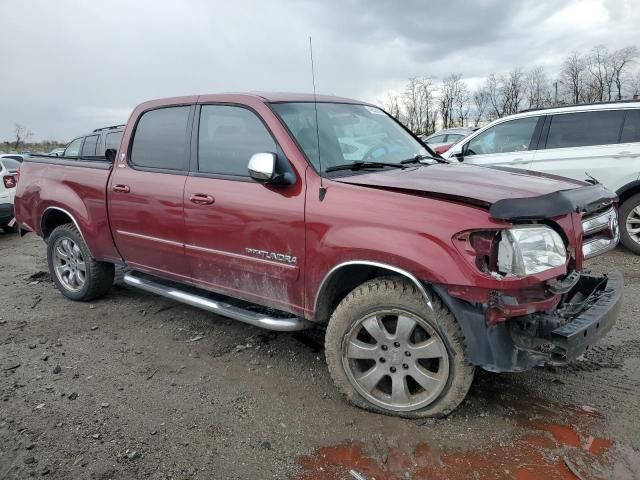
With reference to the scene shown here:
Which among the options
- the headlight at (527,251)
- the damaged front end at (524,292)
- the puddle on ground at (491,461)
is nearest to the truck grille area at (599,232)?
the damaged front end at (524,292)

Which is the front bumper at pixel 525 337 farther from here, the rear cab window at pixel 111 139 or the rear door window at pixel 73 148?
the rear door window at pixel 73 148

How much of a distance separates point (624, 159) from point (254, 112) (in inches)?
200

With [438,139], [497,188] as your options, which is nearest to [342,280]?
[497,188]

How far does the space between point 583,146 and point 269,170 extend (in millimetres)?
5206

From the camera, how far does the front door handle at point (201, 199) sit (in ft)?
11.6

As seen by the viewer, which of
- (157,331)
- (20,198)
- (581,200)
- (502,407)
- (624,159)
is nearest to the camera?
(581,200)

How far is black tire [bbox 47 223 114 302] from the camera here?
4.87 m

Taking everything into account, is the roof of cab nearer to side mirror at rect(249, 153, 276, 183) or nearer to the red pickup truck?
the red pickup truck

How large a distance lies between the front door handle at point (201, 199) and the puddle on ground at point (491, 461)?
1786mm

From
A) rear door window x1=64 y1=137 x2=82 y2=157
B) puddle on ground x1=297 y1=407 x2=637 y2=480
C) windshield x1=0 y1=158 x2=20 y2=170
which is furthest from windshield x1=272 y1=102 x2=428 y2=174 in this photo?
rear door window x1=64 y1=137 x2=82 y2=157

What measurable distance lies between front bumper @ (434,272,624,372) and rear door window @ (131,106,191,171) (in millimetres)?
2348

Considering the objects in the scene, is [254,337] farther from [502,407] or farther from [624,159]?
[624,159]

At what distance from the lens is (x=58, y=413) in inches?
121

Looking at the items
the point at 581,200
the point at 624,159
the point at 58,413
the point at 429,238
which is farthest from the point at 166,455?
the point at 624,159
